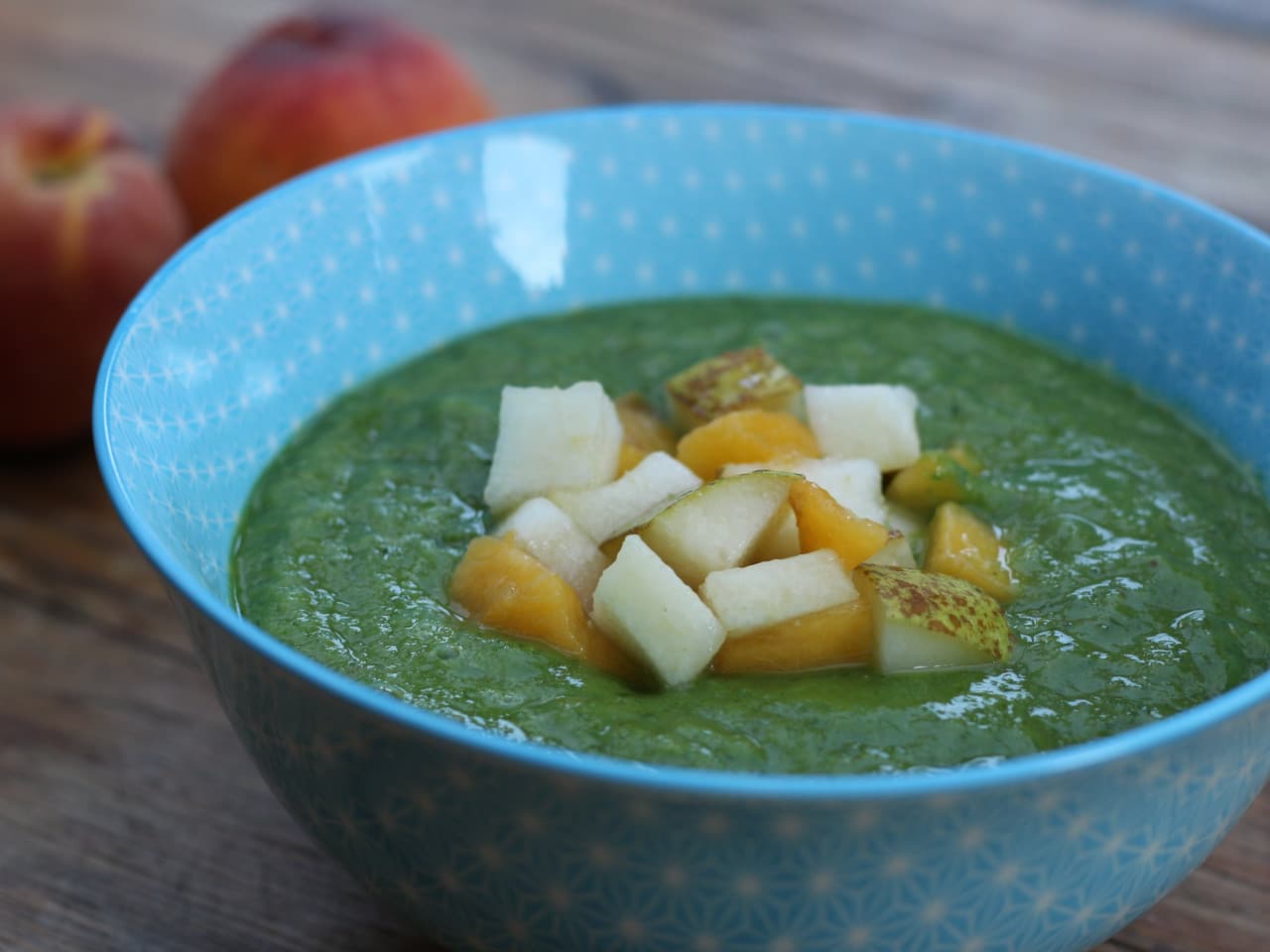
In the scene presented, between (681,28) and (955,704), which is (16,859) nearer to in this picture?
(955,704)

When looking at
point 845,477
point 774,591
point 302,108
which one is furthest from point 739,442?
point 302,108

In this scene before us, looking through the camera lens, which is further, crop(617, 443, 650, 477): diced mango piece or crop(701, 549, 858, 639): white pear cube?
crop(617, 443, 650, 477): diced mango piece

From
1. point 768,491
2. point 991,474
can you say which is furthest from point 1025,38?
point 768,491

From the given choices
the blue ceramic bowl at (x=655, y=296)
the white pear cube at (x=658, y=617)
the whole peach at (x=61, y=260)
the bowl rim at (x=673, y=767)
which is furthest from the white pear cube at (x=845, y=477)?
the whole peach at (x=61, y=260)

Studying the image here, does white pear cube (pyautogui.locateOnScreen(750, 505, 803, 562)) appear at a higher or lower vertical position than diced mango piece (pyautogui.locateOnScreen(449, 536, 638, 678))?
higher

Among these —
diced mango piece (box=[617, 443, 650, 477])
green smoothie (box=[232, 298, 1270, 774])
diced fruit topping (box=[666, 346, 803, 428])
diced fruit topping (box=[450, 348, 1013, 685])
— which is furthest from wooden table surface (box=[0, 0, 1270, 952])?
diced fruit topping (box=[666, 346, 803, 428])

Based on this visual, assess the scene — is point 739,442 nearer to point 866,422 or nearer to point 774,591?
point 866,422

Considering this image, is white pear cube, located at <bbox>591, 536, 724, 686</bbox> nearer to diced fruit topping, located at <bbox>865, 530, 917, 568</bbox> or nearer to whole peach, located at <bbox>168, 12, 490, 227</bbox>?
diced fruit topping, located at <bbox>865, 530, 917, 568</bbox>
